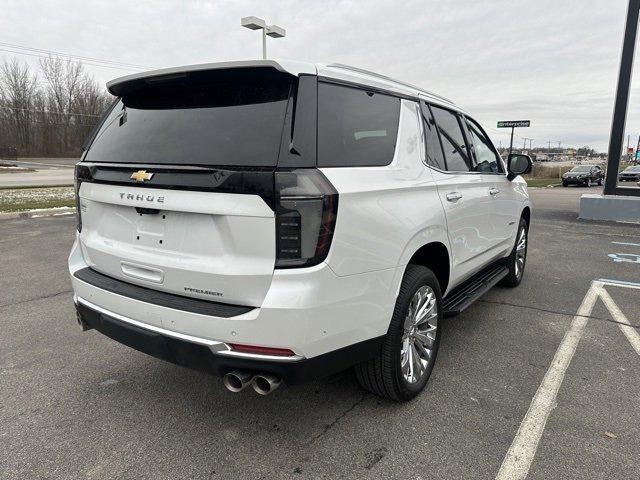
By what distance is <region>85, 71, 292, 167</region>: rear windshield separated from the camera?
6.99 ft

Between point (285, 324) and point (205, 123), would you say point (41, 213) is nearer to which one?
point (205, 123)

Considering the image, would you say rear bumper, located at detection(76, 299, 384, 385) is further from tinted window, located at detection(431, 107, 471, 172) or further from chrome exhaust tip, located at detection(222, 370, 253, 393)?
tinted window, located at detection(431, 107, 471, 172)

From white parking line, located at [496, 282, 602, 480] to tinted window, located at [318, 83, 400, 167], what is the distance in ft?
5.52

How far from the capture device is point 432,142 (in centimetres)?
317

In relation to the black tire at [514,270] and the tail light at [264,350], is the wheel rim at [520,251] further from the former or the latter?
the tail light at [264,350]

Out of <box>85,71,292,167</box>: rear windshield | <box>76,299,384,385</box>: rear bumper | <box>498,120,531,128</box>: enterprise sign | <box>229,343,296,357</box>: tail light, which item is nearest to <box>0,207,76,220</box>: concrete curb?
<box>85,71,292,167</box>: rear windshield

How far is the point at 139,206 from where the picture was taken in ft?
7.65

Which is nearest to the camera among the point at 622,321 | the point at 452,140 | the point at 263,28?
the point at 452,140

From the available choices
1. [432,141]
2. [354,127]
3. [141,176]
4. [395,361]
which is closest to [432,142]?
[432,141]

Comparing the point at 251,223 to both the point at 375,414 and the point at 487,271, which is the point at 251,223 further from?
the point at 487,271

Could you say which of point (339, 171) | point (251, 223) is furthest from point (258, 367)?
point (339, 171)

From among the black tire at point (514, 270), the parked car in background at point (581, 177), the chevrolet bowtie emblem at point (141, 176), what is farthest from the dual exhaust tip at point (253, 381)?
the parked car in background at point (581, 177)

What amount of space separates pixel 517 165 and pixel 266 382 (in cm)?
396

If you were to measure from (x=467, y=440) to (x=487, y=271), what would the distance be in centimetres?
235
